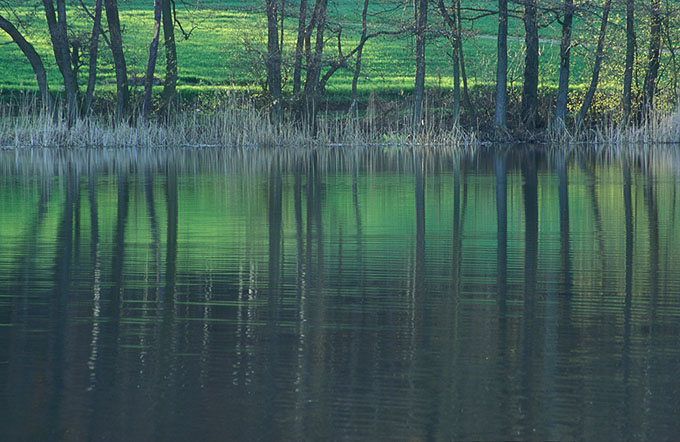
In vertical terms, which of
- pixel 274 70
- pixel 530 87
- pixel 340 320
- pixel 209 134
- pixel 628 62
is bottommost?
pixel 340 320

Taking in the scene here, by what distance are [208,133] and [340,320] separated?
2745 centimetres

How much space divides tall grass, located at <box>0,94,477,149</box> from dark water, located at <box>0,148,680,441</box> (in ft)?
57.9

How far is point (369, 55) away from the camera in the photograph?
6456cm

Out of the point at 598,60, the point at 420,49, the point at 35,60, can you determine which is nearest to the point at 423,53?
the point at 420,49

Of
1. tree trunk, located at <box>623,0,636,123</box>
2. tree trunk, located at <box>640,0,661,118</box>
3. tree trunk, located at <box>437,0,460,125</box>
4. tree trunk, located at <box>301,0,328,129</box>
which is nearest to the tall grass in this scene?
tree trunk, located at <box>301,0,328,129</box>

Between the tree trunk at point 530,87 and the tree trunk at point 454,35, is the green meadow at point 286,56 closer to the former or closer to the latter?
the tree trunk at point 454,35

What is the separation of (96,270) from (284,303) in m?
2.27

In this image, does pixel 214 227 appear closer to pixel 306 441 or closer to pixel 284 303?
pixel 284 303

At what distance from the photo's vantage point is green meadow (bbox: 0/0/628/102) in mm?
36562

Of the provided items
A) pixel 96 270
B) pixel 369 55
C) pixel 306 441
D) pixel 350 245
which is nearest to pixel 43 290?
pixel 96 270

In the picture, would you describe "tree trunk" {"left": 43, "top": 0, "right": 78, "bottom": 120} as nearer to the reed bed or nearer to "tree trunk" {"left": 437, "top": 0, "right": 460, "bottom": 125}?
the reed bed

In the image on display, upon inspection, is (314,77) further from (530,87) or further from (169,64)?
(530,87)

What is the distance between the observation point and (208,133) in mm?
33438

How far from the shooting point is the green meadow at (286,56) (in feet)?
120
